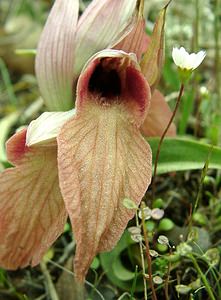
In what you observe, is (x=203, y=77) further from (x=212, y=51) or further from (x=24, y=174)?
(x=24, y=174)

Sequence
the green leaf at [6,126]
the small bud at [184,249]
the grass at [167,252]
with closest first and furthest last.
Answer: the small bud at [184,249]
the grass at [167,252]
the green leaf at [6,126]

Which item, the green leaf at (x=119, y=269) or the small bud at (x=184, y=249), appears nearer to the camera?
the small bud at (x=184, y=249)

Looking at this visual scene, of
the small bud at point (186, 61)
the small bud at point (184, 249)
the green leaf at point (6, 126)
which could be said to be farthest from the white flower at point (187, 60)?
the green leaf at point (6, 126)

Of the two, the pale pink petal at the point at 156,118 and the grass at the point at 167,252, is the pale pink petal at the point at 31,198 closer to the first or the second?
the grass at the point at 167,252

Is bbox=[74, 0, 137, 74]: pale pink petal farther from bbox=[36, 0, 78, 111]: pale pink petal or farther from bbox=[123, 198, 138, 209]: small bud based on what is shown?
bbox=[123, 198, 138, 209]: small bud

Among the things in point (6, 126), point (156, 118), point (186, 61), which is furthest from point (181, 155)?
point (6, 126)
